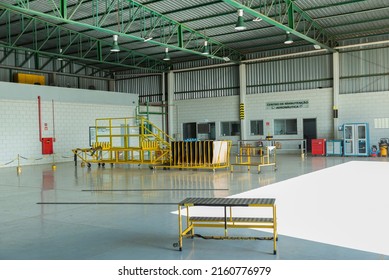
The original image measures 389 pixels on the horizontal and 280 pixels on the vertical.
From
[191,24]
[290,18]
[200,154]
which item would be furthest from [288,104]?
[200,154]

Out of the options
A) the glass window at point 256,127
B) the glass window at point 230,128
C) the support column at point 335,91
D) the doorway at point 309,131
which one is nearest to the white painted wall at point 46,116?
the glass window at point 230,128

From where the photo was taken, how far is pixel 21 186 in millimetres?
14883

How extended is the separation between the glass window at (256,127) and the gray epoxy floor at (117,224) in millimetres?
15920

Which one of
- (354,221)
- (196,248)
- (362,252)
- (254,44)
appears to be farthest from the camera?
(254,44)

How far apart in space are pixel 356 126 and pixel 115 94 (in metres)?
18.0

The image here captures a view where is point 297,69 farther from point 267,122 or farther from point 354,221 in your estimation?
point 354,221

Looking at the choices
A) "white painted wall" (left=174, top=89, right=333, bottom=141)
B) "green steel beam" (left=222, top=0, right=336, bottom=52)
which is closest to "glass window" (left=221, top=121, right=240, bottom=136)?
"white painted wall" (left=174, top=89, right=333, bottom=141)

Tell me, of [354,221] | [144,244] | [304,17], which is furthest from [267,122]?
[144,244]

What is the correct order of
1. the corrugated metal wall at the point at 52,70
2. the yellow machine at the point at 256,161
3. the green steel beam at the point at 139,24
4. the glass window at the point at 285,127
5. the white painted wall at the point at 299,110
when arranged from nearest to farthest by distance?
the yellow machine at the point at 256,161 → the green steel beam at the point at 139,24 → the white painted wall at the point at 299,110 → the corrugated metal wall at the point at 52,70 → the glass window at the point at 285,127

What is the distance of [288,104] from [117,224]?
2419 cm

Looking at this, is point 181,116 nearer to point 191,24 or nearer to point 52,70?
point 52,70

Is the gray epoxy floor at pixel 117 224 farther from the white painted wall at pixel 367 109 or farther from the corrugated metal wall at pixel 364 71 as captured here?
the corrugated metal wall at pixel 364 71

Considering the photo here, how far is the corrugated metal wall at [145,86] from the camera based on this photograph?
3678 centimetres

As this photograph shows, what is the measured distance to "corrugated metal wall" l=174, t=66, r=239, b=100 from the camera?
108 feet
